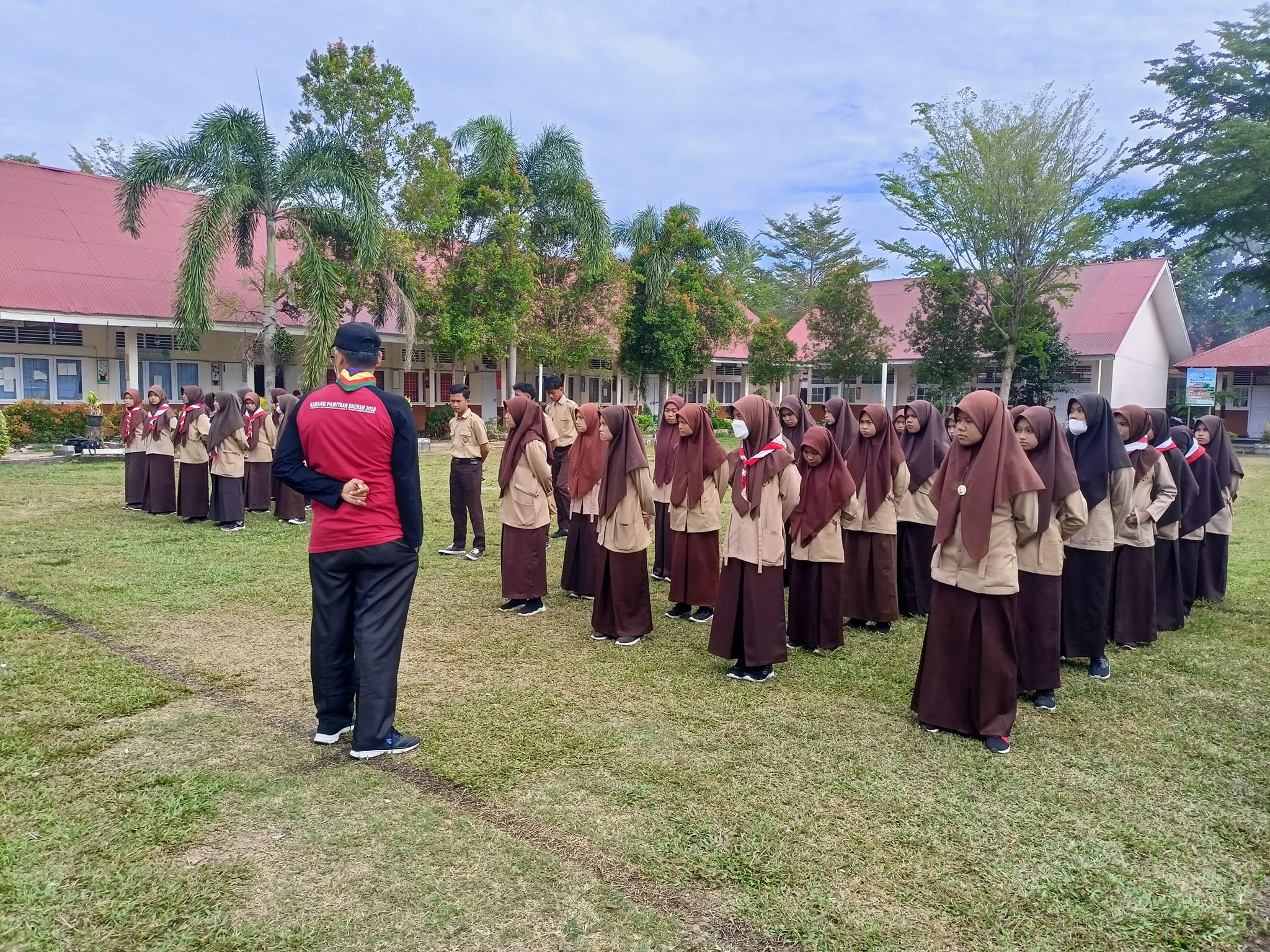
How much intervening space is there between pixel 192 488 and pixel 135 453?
1432 mm

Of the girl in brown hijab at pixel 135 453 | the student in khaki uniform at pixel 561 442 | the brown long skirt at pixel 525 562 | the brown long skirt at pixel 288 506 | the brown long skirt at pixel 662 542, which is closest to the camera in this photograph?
the brown long skirt at pixel 525 562

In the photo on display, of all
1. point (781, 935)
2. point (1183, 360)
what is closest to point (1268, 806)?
point (781, 935)

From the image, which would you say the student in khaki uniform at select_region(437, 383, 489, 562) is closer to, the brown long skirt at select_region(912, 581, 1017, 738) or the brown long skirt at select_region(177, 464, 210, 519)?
the brown long skirt at select_region(177, 464, 210, 519)

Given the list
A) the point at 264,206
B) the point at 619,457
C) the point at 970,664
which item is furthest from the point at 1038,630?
the point at 264,206

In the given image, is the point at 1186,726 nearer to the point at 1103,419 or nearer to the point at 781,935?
the point at 1103,419

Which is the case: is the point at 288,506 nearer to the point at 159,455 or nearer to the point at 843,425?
the point at 159,455

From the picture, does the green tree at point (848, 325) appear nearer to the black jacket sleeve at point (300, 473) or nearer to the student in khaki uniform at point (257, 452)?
the student in khaki uniform at point (257, 452)

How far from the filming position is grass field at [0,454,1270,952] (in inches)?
111

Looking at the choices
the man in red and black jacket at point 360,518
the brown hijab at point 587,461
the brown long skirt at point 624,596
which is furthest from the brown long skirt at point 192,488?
the man in red and black jacket at point 360,518

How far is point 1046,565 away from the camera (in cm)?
475

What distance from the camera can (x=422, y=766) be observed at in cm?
392

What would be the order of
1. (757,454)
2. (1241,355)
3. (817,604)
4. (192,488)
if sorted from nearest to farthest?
(757,454) → (817,604) → (192,488) → (1241,355)

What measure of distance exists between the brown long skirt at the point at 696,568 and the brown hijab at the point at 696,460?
1.24 ft

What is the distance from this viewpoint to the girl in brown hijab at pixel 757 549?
5.01 m
